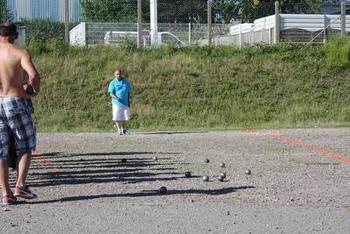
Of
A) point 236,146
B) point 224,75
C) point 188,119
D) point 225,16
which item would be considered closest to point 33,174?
point 236,146

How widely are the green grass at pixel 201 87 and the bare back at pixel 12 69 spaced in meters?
12.9

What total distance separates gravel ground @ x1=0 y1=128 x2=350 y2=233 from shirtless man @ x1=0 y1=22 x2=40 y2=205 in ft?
1.81

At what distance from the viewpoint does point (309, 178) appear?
9.04 metres

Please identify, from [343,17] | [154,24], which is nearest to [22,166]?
[154,24]

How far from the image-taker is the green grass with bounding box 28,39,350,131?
2131 cm

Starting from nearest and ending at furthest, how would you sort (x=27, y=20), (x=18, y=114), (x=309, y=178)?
1. (x=18, y=114)
2. (x=309, y=178)
3. (x=27, y=20)

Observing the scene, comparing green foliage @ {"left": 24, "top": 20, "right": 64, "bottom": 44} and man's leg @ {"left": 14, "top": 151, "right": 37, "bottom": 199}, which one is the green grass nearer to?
green foliage @ {"left": 24, "top": 20, "right": 64, "bottom": 44}

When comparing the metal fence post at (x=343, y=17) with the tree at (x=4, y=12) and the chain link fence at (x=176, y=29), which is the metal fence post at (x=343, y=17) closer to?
the chain link fence at (x=176, y=29)

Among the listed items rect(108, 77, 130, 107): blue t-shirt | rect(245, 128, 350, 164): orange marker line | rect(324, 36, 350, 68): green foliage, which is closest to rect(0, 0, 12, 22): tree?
rect(324, 36, 350, 68): green foliage

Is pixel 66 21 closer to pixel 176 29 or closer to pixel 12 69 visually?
pixel 176 29

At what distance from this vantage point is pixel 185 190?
8.02 meters

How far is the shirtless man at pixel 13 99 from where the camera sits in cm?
707

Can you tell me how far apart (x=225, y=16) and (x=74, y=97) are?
26.1 m

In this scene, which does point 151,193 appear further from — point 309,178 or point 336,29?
point 336,29
